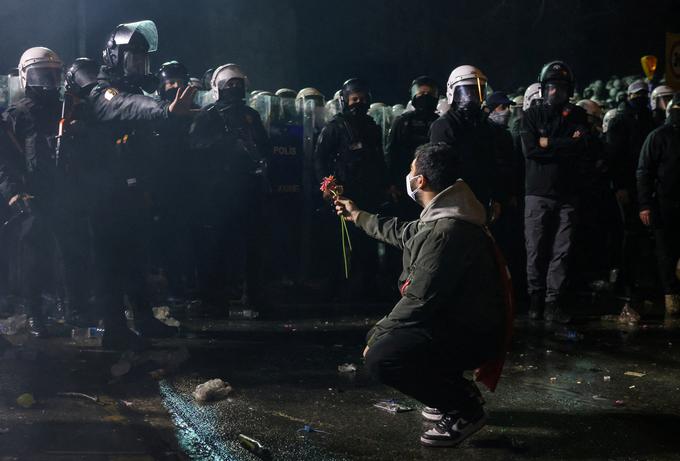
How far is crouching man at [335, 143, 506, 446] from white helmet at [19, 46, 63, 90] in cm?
439

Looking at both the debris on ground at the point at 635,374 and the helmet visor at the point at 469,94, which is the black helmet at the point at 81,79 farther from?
the debris on ground at the point at 635,374

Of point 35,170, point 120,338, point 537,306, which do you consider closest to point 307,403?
point 120,338

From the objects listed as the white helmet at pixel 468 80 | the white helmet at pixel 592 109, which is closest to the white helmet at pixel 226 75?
the white helmet at pixel 468 80

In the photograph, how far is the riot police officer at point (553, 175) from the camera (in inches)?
344

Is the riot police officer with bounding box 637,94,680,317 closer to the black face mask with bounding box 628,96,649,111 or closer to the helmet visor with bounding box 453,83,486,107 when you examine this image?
the black face mask with bounding box 628,96,649,111

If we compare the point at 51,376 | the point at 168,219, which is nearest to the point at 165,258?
the point at 168,219

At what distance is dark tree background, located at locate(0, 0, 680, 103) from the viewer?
15789 mm

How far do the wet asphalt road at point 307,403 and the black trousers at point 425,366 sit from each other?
31 centimetres

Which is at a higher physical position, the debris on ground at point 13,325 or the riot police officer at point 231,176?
the riot police officer at point 231,176

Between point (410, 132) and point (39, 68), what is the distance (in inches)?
163

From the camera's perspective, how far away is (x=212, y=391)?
19.8 ft

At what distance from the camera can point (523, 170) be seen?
10.2 meters

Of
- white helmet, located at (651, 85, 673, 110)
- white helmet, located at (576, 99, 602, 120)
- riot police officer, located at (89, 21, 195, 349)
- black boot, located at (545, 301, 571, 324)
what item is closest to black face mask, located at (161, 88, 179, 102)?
riot police officer, located at (89, 21, 195, 349)

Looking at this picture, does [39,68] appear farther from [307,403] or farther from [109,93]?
[307,403]
